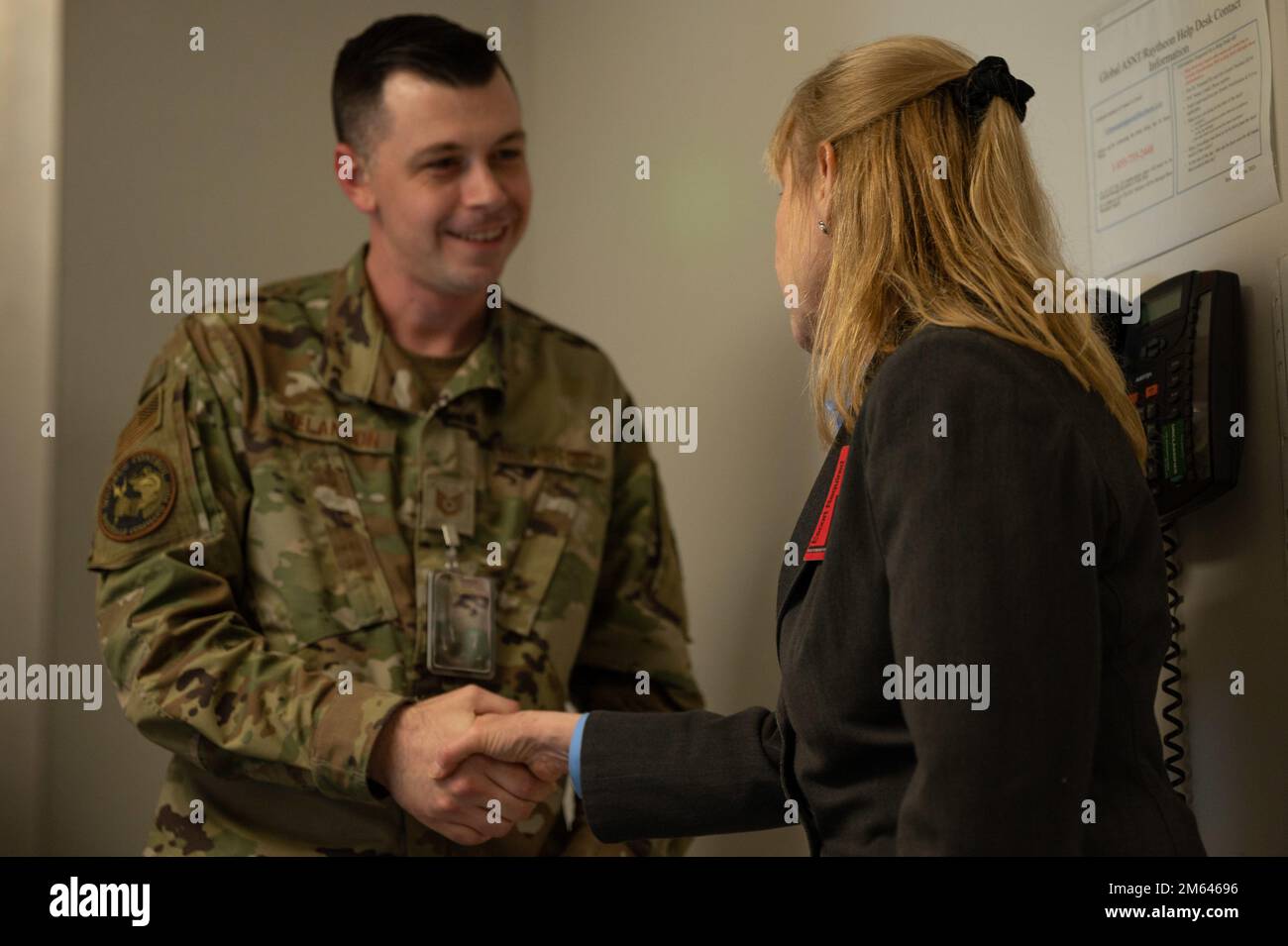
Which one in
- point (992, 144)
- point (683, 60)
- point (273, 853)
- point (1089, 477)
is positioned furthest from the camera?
point (683, 60)

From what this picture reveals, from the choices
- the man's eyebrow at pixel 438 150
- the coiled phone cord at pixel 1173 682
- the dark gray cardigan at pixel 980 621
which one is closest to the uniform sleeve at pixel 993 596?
the dark gray cardigan at pixel 980 621

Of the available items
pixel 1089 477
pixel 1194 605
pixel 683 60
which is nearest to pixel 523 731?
pixel 1194 605

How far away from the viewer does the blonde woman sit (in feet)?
3.33

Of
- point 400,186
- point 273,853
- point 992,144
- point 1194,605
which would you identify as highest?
point 400,186

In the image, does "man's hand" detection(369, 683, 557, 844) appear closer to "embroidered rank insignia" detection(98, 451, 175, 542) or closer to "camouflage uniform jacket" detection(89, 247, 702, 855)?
"camouflage uniform jacket" detection(89, 247, 702, 855)

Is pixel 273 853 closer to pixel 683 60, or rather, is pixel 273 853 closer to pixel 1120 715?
pixel 1120 715

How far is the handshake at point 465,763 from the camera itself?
177 cm

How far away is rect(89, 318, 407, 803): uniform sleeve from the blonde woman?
0.57 m

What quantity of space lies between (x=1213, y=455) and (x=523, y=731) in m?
0.79

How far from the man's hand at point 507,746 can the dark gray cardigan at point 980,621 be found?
0.52 metres

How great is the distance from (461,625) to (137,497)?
0.46 metres

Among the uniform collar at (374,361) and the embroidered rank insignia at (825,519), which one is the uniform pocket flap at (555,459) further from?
the embroidered rank insignia at (825,519)

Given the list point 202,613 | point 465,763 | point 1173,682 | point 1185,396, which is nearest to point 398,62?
point 202,613
